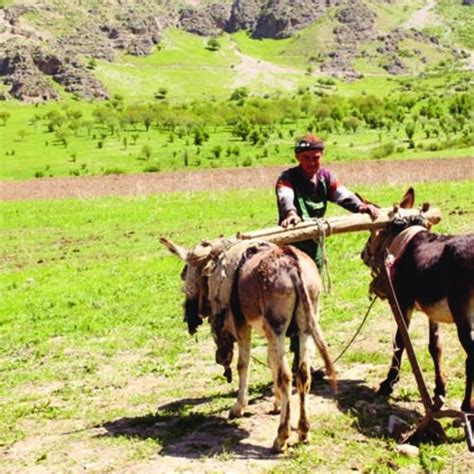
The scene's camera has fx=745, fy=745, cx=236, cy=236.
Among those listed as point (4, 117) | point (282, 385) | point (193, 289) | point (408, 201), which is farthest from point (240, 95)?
point (282, 385)

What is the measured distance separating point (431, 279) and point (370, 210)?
1267mm

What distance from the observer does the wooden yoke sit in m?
8.48

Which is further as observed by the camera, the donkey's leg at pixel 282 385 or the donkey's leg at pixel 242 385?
the donkey's leg at pixel 242 385

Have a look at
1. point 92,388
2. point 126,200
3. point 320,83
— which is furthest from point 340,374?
point 320,83

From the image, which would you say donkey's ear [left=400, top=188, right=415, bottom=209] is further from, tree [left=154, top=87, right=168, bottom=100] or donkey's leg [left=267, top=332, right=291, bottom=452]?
tree [left=154, top=87, right=168, bottom=100]

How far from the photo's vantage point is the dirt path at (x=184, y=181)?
3784cm

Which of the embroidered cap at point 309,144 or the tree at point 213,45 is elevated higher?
the tree at point 213,45

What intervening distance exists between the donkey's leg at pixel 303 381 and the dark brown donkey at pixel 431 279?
1364 millimetres

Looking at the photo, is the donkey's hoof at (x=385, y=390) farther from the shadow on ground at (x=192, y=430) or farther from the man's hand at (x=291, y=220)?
the man's hand at (x=291, y=220)

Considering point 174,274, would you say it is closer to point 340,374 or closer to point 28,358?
point 28,358

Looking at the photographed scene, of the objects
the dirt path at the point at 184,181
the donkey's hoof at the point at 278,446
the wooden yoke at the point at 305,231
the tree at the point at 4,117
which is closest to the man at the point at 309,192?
the wooden yoke at the point at 305,231

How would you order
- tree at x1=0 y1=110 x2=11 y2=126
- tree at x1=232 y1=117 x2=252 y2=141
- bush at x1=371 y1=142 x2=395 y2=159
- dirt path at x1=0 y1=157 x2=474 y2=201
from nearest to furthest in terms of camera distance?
dirt path at x1=0 y1=157 x2=474 y2=201 → bush at x1=371 y1=142 x2=395 y2=159 → tree at x1=232 y1=117 x2=252 y2=141 → tree at x1=0 y1=110 x2=11 y2=126

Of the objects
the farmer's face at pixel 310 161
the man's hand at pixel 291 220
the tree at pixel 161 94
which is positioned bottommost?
the man's hand at pixel 291 220

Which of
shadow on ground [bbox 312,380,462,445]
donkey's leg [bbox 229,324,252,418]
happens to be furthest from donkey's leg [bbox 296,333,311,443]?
donkey's leg [bbox 229,324,252,418]
